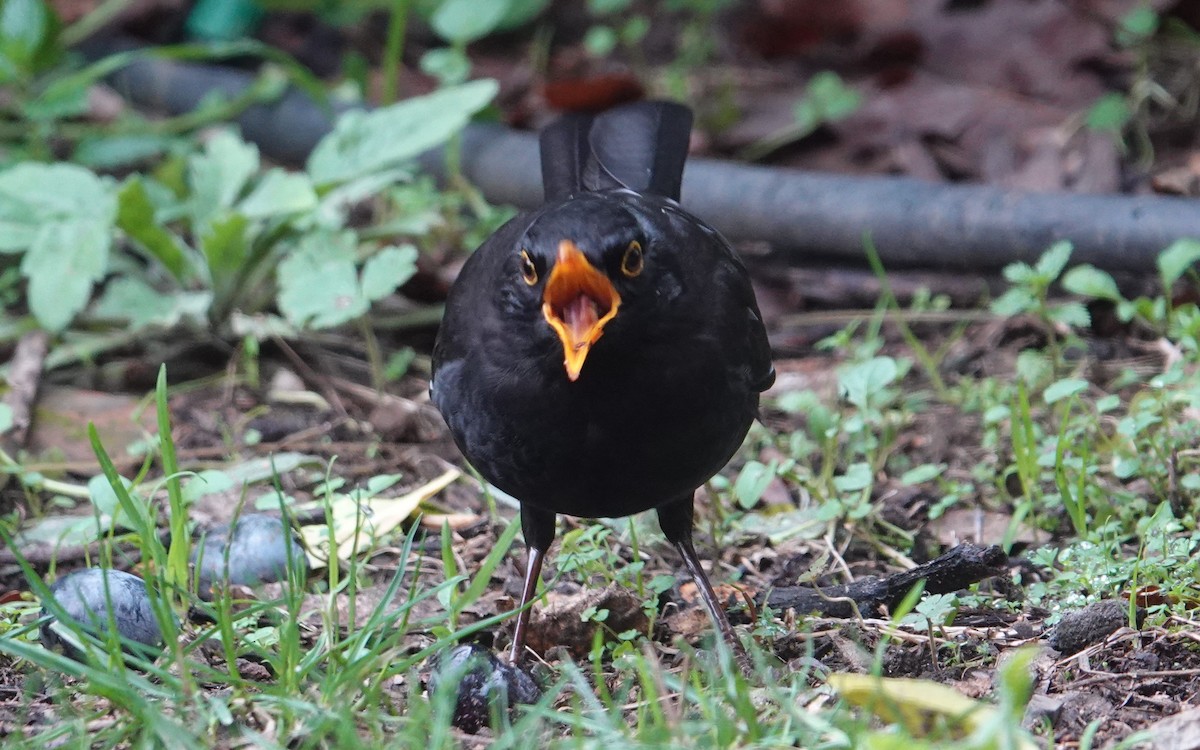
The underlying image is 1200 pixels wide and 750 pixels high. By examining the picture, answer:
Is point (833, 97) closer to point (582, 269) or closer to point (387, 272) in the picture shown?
point (387, 272)

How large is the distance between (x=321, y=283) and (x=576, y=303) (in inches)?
80.5

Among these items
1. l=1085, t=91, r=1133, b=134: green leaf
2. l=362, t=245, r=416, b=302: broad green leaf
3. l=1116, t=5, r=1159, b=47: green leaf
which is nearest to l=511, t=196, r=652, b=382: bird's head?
l=362, t=245, r=416, b=302: broad green leaf

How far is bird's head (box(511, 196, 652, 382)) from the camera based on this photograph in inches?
114

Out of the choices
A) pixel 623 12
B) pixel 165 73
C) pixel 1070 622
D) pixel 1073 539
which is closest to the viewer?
pixel 1070 622

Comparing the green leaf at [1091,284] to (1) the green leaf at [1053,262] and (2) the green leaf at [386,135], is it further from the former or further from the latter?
(2) the green leaf at [386,135]

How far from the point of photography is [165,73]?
7.16m

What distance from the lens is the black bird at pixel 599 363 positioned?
2973mm

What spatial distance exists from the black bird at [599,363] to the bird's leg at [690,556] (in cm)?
2

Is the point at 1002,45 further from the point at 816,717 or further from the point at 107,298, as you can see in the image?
the point at 816,717

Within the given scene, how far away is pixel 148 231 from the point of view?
16.9 feet

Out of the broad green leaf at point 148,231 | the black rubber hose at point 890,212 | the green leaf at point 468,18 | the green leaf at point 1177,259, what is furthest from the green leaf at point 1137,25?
the broad green leaf at point 148,231

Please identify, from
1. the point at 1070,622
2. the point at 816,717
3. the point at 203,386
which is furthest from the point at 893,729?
the point at 203,386

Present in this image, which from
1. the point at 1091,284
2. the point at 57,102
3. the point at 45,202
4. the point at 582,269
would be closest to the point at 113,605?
the point at 582,269

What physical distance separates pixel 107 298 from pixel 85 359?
24 centimetres
